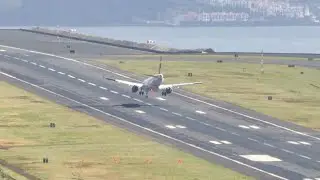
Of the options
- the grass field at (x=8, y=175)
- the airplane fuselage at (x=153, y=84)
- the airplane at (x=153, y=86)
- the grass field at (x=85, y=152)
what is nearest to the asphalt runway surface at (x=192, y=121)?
the airplane at (x=153, y=86)

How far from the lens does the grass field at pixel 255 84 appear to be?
11531 centimetres

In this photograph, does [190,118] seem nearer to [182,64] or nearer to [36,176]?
[36,176]

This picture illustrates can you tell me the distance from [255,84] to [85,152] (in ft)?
194

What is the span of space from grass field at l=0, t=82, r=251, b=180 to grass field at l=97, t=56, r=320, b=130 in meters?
22.1

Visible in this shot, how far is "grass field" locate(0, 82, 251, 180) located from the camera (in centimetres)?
7562

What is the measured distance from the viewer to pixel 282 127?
102 meters

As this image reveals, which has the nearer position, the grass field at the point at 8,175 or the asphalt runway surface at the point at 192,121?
the grass field at the point at 8,175

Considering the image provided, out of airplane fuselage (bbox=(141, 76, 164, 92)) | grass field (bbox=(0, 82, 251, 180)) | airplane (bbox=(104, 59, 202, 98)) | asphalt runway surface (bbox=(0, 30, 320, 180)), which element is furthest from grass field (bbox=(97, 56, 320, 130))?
grass field (bbox=(0, 82, 251, 180))

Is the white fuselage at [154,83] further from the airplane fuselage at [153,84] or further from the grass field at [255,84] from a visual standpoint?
the grass field at [255,84]

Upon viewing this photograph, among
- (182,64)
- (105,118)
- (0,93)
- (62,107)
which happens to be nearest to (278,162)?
(105,118)

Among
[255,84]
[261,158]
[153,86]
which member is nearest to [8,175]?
[261,158]

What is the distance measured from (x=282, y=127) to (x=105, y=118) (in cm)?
1716

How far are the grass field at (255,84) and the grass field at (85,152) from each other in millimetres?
22083

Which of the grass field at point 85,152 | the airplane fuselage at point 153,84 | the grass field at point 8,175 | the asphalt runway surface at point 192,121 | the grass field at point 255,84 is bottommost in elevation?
the grass field at point 255,84
